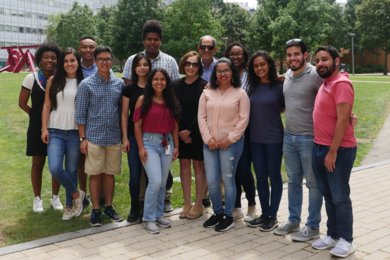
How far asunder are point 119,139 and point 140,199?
39.1 inches

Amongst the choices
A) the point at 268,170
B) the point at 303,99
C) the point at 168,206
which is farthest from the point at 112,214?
the point at 303,99

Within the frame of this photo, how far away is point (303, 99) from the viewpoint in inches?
174

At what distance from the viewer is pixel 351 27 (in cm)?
6131

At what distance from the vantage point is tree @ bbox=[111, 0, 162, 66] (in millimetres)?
51938

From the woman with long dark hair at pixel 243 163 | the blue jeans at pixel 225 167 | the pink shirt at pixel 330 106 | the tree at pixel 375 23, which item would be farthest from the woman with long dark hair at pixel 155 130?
the tree at pixel 375 23

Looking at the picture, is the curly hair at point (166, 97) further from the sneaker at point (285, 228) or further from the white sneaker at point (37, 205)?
the white sneaker at point (37, 205)

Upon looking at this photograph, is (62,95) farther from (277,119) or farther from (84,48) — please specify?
(277,119)

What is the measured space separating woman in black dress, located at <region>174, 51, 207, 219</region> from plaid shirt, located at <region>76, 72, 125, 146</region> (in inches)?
35.0

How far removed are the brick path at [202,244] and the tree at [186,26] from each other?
4557cm

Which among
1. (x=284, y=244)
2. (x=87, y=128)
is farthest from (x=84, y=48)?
(x=284, y=244)

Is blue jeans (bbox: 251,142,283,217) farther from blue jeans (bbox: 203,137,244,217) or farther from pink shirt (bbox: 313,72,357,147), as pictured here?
pink shirt (bbox: 313,72,357,147)

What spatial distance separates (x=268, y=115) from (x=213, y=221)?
153cm

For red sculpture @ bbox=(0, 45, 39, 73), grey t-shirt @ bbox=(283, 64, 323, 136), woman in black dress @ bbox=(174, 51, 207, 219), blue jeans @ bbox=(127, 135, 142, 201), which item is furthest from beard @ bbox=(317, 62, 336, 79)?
red sculpture @ bbox=(0, 45, 39, 73)

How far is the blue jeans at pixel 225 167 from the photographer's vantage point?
16.0 feet
